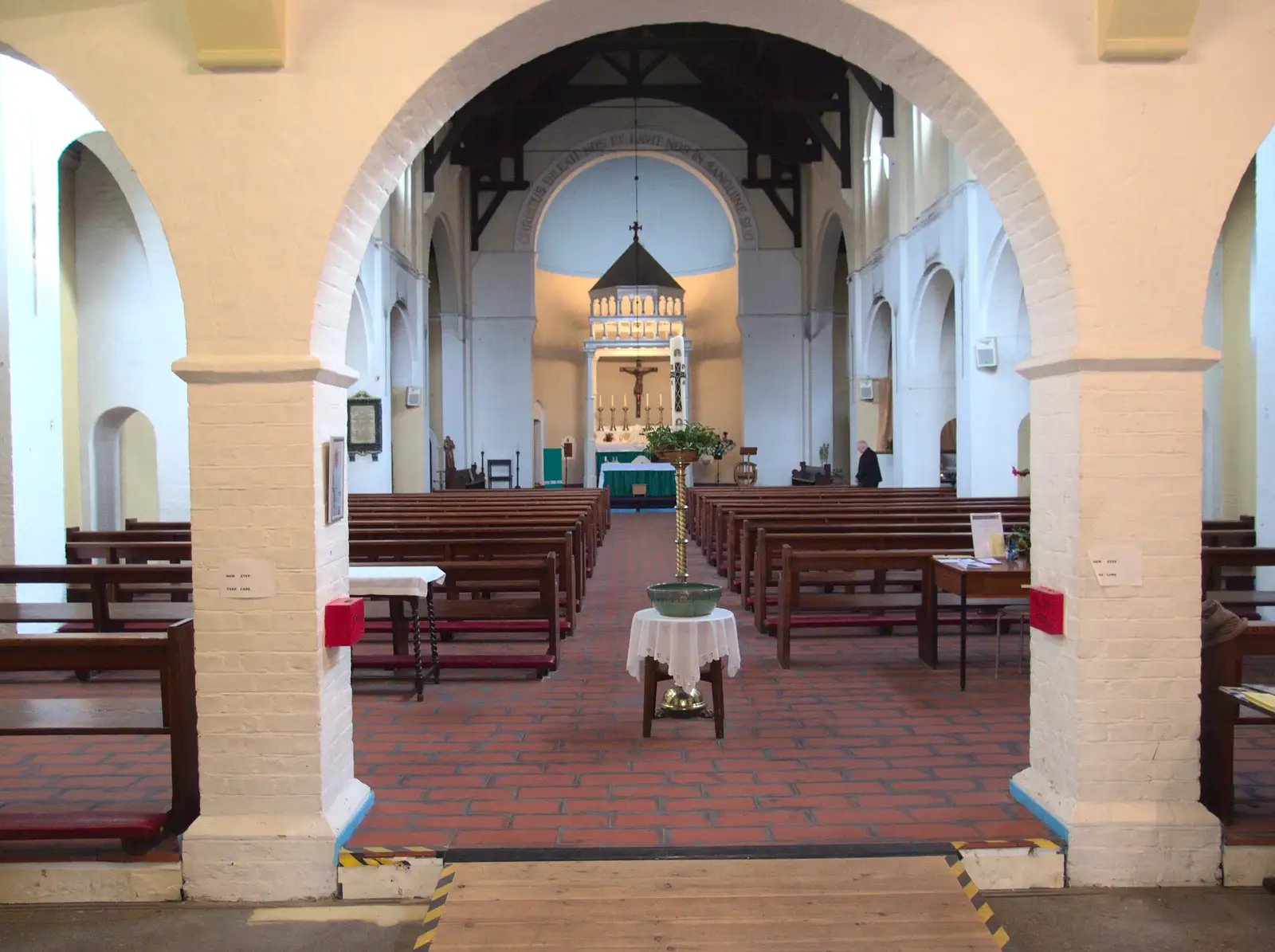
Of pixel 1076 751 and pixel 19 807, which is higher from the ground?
pixel 1076 751

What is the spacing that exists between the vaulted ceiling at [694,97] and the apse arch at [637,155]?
43 cm

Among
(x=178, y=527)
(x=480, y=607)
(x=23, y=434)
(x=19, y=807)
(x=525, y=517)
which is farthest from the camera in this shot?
(x=525, y=517)

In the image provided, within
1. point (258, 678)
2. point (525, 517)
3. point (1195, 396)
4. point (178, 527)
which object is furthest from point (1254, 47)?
point (178, 527)

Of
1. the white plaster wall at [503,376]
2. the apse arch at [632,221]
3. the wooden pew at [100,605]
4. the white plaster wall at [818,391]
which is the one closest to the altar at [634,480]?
the white plaster wall at [503,376]

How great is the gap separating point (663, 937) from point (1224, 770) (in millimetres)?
2157

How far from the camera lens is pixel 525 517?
941 centimetres

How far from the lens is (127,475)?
43.2 feet

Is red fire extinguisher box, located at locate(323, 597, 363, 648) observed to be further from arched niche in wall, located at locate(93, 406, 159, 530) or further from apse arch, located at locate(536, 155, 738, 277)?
apse arch, located at locate(536, 155, 738, 277)

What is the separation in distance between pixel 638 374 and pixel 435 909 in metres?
19.8

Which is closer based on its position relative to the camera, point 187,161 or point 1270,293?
point 187,161

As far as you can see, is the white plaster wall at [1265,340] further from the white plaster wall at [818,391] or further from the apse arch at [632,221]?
the apse arch at [632,221]

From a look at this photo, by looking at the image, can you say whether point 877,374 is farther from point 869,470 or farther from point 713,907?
point 713,907

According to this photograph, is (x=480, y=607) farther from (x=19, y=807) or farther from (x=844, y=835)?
(x=844, y=835)

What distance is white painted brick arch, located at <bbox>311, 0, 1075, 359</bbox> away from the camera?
3.68 metres
